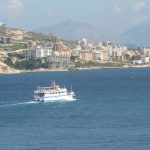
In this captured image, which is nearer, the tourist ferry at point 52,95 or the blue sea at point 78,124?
the blue sea at point 78,124

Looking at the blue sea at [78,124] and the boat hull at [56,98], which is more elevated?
the boat hull at [56,98]

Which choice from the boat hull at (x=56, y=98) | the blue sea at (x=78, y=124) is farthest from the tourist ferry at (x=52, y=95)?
the blue sea at (x=78, y=124)

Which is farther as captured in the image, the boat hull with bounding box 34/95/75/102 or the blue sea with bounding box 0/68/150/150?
the boat hull with bounding box 34/95/75/102

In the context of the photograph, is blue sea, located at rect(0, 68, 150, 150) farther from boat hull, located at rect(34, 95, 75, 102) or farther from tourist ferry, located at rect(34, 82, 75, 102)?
tourist ferry, located at rect(34, 82, 75, 102)

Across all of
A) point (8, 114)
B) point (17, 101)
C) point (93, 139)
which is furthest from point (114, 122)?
point (17, 101)

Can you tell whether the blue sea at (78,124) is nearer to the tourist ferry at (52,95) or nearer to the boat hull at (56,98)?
the boat hull at (56,98)

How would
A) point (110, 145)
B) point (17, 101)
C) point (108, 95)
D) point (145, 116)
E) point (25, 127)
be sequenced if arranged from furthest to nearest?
1. point (108, 95)
2. point (17, 101)
3. point (145, 116)
4. point (25, 127)
5. point (110, 145)

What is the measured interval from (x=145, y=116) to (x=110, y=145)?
50.5ft

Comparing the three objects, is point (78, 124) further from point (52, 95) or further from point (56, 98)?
point (56, 98)

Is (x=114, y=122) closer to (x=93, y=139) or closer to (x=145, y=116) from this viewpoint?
(x=145, y=116)

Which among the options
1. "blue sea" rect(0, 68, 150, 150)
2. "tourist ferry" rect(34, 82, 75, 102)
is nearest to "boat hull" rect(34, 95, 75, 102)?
"tourist ferry" rect(34, 82, 75, 102)

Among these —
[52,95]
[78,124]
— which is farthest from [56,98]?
[78,124]

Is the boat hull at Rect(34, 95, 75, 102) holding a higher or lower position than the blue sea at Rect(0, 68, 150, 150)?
higher

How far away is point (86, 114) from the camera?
218 ft
